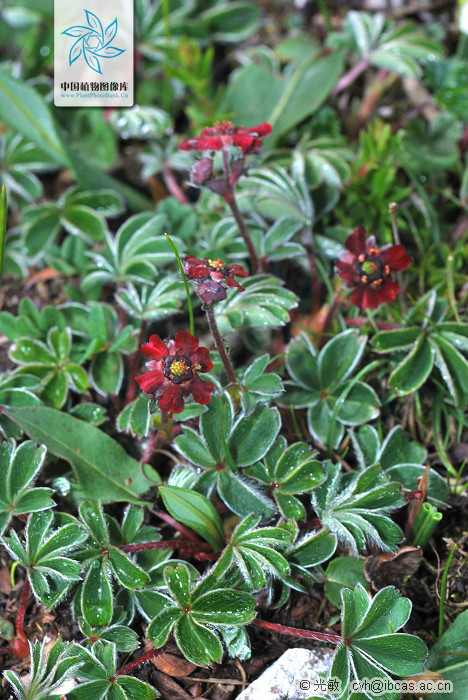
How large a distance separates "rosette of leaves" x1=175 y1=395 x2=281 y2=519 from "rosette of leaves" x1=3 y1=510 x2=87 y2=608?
357mm

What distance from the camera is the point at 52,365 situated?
2.07m

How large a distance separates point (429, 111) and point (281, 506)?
6.26ft

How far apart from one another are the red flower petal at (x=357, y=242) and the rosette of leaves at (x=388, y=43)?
840 mm

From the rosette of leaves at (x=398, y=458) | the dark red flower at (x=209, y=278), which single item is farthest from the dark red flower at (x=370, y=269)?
the dark red flower at (x=209, y=278)

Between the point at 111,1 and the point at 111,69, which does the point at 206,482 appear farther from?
the point at 111,1

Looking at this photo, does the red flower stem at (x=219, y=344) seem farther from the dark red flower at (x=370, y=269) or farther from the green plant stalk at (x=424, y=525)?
the green plant stalk at (x=424, y=525)

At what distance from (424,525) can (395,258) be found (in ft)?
2.54

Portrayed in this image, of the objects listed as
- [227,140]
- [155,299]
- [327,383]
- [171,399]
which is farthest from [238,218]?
[171,399]

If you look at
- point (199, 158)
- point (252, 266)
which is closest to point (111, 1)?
point (199, 158)

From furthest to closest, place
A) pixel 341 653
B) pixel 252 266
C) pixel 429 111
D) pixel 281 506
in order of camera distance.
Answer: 1. pixel 429 111
2. pixel 252 266
3. pixel 281 506
4. pixel 341 653

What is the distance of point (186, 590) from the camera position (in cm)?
158

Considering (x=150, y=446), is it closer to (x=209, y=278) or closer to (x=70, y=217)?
(x=209, y=278)

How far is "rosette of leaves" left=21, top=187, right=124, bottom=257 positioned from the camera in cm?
Answer: 242

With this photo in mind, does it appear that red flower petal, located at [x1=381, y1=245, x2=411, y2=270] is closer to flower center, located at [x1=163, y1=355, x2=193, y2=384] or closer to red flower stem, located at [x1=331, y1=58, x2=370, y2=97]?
flower center, located at [x1=163, y1=355, x2=193, y2=384]
